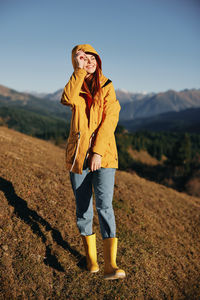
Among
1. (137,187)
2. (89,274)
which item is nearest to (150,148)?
(137,187)

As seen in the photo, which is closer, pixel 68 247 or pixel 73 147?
pixel 73 147

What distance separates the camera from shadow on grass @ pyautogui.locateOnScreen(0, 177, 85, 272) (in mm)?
4201

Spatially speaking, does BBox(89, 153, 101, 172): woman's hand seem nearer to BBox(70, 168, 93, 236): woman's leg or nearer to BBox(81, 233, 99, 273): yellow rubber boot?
BBox(70, 168, 93, 236): woman's leg

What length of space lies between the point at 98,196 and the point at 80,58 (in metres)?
2.30

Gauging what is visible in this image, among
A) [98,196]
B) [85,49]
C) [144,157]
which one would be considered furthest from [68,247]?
[144,157]

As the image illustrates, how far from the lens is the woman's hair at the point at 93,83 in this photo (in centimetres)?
337

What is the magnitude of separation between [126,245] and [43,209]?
8.19 feet

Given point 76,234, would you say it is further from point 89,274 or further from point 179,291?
point 179,291

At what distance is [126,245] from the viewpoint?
534 cm

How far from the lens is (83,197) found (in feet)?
11.6

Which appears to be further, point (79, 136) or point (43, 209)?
point (43, 209)

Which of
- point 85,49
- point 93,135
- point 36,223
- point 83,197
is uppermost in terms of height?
point 85,49

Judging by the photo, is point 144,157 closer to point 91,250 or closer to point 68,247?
point 68,247

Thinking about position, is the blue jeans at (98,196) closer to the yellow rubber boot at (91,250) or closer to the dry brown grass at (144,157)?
the yellow rubber boot at (91,250)
